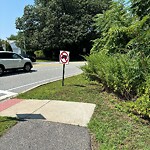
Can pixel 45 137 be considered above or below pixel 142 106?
below

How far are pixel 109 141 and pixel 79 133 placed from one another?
2.46ft

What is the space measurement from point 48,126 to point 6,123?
1.01 meters

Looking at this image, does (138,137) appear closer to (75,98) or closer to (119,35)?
(75,98)

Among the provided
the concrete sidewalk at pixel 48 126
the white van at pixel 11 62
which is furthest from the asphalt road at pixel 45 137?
the white van at pixel 11 62

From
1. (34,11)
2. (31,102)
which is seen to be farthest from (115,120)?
(34,11)

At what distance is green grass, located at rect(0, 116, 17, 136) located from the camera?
5359 mm

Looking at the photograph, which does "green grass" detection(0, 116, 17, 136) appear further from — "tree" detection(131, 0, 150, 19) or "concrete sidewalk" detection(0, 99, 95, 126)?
"tree" detection(131, 0, 150, 19)

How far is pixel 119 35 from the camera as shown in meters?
11.3

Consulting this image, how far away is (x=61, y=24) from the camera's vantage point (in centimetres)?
4334

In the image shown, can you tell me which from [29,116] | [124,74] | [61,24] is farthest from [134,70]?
[61,24]

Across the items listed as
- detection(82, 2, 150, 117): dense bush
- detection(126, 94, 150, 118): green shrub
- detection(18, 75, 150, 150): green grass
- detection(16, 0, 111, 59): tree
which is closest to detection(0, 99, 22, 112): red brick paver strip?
detection(18, 75, 150, 150): green grass

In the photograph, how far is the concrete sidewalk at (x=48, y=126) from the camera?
4.69 m

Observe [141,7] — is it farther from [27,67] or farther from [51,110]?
[27,67]

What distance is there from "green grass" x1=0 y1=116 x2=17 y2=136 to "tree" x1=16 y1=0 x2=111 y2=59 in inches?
1465
